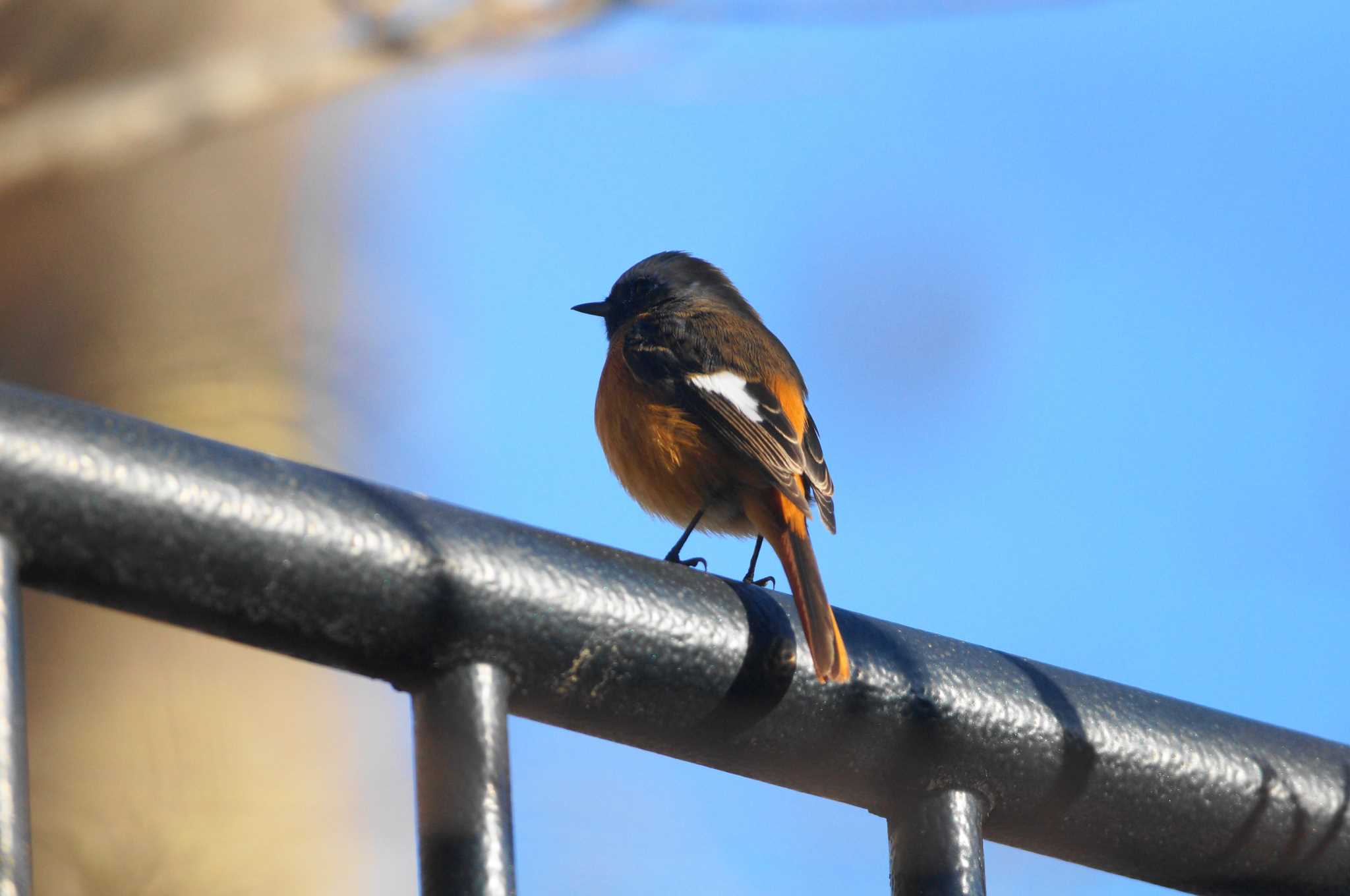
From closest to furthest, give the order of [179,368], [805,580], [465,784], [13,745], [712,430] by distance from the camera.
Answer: [13,745] < [465,784] < [805,580] < [712,430] < [179,368]

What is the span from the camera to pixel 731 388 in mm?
4707

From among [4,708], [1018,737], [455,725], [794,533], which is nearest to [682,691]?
[455,725]

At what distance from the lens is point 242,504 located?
1258 millimetres

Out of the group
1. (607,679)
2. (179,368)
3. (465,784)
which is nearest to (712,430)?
(179,368)

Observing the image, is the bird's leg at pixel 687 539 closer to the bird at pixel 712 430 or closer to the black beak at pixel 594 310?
the bird at pixel 712 430

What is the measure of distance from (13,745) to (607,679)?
55cm

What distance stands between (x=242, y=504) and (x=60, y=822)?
Result: 2355 mm

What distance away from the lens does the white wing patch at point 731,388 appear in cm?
451

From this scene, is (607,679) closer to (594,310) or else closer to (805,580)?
(805,580)

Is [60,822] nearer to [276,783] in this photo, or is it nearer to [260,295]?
[276,783]

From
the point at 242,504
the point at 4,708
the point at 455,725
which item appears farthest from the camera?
the point at 455,725

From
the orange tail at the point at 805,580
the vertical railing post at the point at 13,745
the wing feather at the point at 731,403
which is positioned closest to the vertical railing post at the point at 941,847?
the orange tail at the point at 805,580

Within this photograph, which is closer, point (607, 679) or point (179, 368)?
point (607, 679)

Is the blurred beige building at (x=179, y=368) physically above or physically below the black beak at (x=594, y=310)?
below
